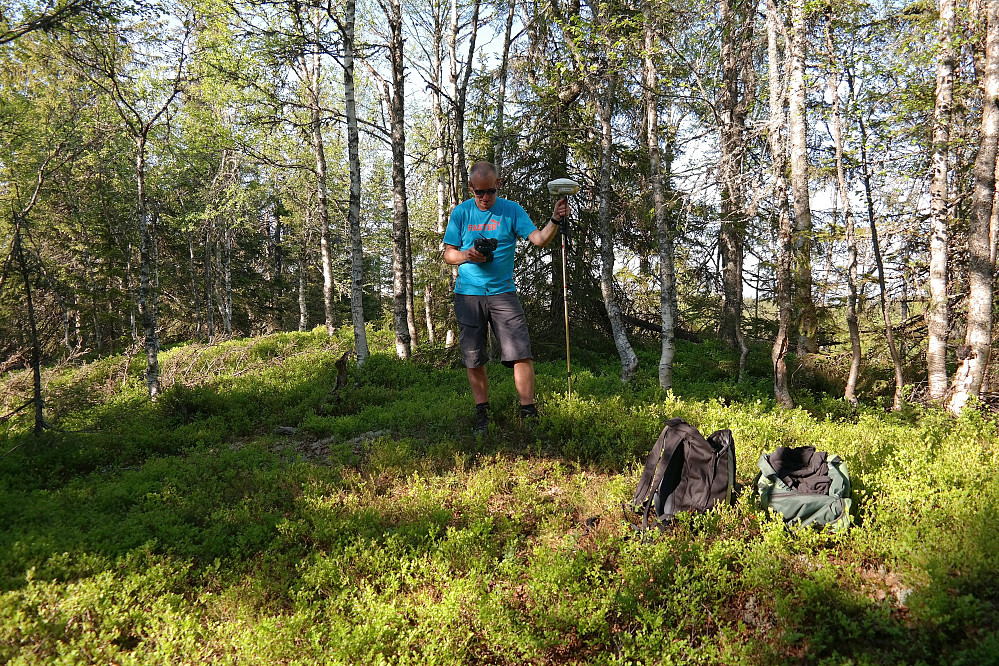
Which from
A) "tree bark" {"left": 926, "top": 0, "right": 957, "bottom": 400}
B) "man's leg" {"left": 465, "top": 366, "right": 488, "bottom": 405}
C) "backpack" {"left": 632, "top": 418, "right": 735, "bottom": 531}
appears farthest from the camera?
"tree bark" {"left": 926, "top": 0, "right": 957, "bottom": 400}

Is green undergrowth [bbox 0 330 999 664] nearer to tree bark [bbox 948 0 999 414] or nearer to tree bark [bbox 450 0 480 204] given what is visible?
tree bark [bbox 948 0 999 414]

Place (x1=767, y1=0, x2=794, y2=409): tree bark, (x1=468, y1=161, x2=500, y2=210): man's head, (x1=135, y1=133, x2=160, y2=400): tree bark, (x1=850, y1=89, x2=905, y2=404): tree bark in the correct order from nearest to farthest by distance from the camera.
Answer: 1. (x1=468, y1=161, x2=500, y2=210): man's head
2. (x1=767, y1=0, x2=794, y2=409): tree bark
3. (x1=850, y1=89, x2=905, y2=404): tree bark
4. (x1=135, y1=133, x2=160, y2=400): tree bark

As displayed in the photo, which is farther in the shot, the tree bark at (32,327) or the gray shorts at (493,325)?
the tree bark at (32,327)

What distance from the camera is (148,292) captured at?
368 inches

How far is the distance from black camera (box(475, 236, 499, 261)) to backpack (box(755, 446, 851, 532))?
2996 millimetres

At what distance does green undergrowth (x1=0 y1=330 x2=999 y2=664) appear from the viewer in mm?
2691

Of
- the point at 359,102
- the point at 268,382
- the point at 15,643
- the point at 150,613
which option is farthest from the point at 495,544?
the point at 359,102

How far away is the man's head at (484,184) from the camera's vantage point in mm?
4949

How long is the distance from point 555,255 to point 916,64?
21.6 ft

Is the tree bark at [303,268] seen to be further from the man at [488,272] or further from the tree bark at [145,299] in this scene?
the man at [488,272]

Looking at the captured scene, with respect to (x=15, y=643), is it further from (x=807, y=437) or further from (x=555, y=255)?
(x=555, y=255)

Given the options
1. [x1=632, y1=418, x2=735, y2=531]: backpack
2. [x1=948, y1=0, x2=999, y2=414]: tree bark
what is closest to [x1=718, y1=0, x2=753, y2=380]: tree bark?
[x1=948, y1=0, x2=999, y2=414]: tree bark

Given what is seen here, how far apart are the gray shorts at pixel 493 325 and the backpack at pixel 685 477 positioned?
1.66 metres

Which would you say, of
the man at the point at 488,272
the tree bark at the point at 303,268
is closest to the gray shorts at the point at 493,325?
the man at the point at 488,272
